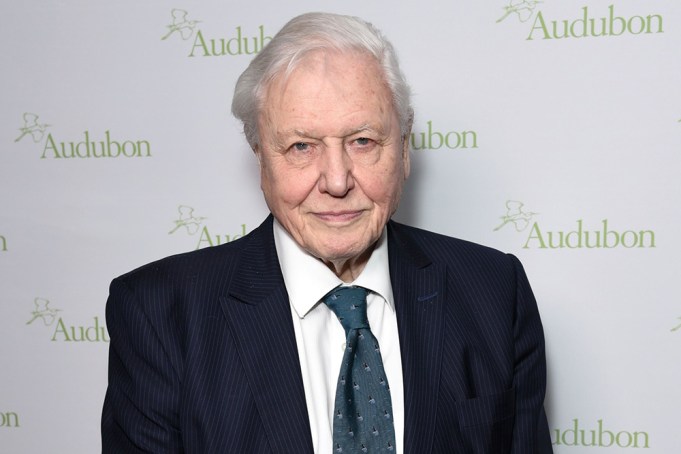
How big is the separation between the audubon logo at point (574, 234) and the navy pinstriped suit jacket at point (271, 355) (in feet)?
1.18

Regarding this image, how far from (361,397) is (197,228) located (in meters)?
0.88

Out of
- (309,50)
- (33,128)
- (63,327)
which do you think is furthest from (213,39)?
(63,327)

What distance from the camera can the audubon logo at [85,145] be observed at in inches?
85.7

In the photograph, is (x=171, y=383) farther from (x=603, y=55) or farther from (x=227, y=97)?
(x=603, y=55)

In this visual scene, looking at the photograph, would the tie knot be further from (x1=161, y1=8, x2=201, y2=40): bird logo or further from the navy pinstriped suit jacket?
(x1=161, y1=8, x2=201, y2=40): bird logo

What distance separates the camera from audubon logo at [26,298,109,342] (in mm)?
2287

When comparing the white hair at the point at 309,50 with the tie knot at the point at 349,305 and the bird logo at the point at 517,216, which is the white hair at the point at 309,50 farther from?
the bird logo at the point at 517,216

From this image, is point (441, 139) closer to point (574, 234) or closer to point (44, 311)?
point (574, 234)

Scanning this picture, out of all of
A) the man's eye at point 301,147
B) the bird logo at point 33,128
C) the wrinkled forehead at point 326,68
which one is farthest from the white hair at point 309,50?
the bird logo at point 33,128

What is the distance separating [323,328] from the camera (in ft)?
5.19

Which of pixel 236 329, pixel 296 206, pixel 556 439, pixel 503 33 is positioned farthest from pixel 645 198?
pixel 236 329

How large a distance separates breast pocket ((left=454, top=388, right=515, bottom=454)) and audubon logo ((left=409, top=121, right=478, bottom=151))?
0.71 meters

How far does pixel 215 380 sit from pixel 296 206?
0.37 m

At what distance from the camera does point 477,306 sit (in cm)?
168
